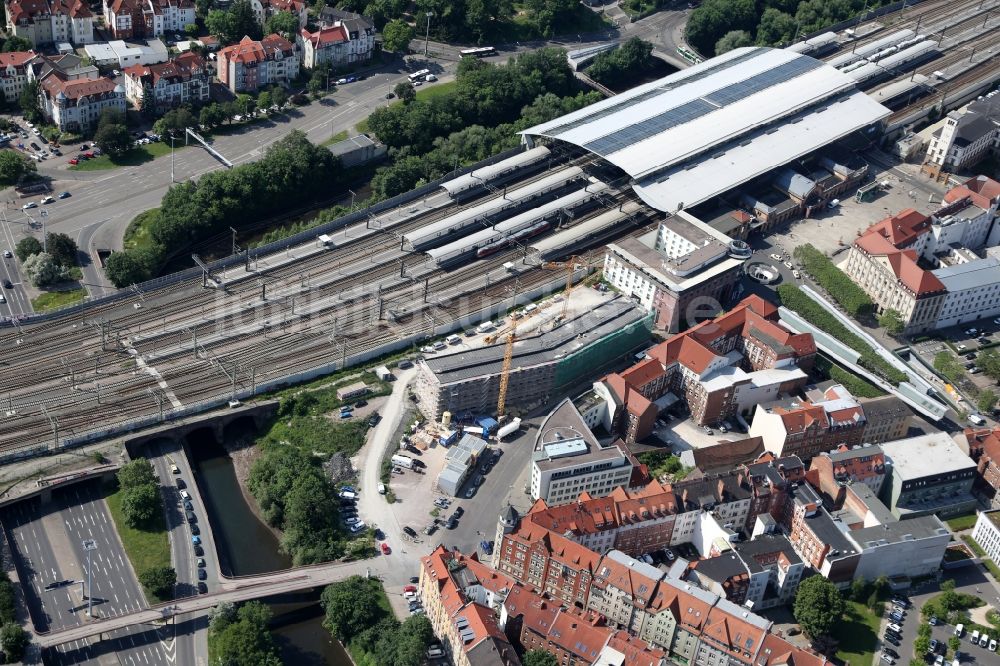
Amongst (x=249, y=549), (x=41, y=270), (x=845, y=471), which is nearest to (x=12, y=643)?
(x=249, y=549)

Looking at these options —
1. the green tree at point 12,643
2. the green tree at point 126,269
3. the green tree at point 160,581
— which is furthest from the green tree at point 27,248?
the green tree at point 12,643

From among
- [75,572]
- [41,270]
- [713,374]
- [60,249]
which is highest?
Result: [60,249]

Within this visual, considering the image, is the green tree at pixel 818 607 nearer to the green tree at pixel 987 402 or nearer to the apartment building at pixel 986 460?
the apartment building at pixel 986 460

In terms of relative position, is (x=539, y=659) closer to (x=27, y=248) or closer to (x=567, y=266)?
(x=567, y=266)

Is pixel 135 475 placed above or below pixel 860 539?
below

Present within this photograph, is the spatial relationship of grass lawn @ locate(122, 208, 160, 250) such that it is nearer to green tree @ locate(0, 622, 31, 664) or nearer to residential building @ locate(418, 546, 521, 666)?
green tree @ locate(0, 622, 31, 664)

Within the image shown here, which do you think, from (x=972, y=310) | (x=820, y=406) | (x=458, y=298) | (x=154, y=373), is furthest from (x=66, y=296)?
(x=972, y=310)

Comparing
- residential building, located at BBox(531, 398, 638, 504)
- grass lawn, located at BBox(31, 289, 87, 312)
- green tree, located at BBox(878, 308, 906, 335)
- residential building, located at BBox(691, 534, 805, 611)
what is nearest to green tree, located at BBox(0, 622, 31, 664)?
grass lawn, located at BBox(31, 289, 87, 312)
